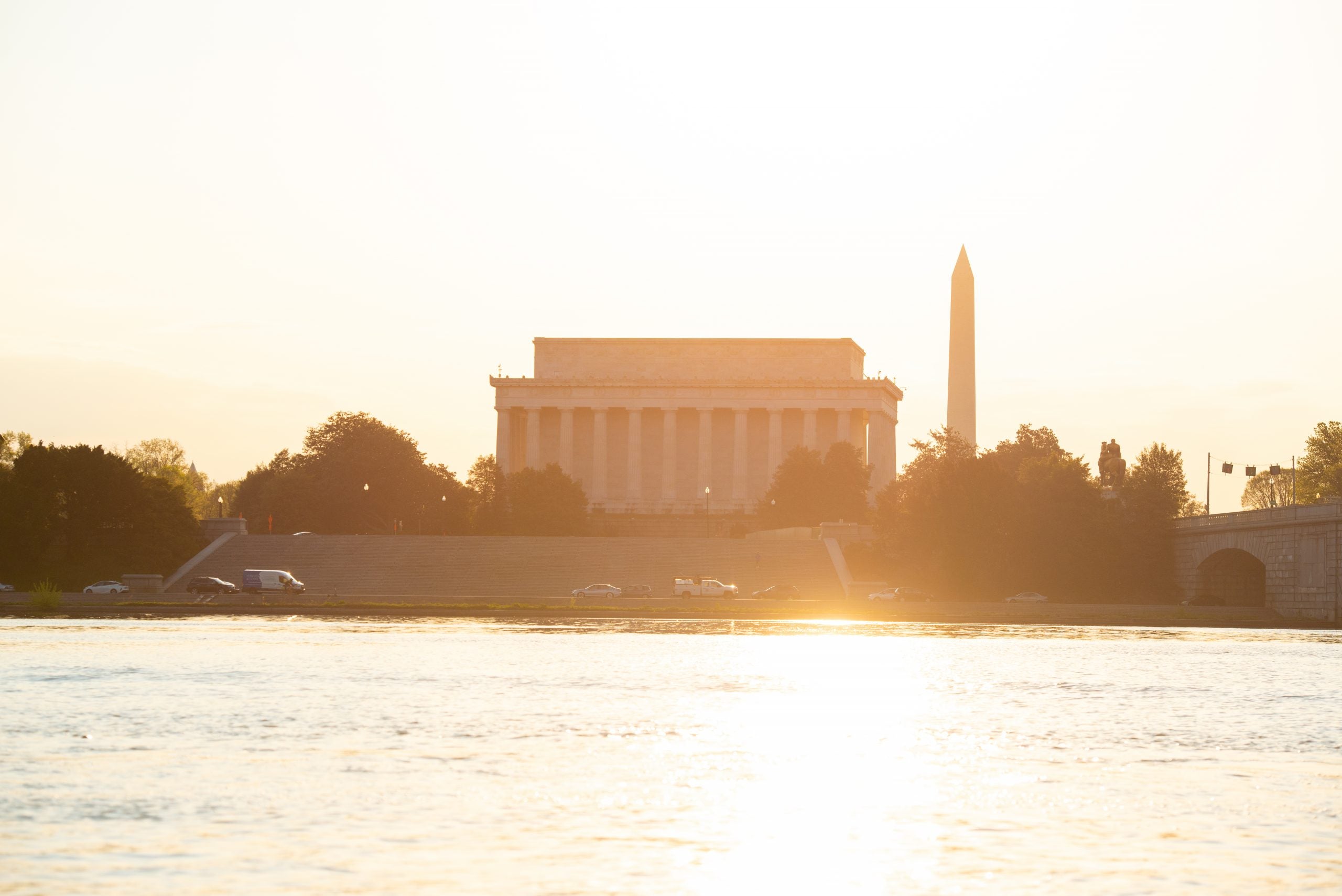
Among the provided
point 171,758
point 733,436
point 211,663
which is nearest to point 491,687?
point 211,663

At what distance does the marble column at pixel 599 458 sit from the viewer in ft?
490

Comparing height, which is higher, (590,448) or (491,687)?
(590,448)

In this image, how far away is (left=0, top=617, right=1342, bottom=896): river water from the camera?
11.9 meters

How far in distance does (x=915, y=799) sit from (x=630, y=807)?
3048 mm

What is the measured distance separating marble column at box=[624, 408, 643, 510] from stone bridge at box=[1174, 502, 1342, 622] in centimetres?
7423

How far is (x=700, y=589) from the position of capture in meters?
76.9

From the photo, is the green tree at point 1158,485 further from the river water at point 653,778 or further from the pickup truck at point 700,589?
the river water at point 653,778

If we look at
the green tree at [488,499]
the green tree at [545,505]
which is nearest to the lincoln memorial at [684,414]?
the green tree at [488,499]

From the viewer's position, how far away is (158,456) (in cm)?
14412

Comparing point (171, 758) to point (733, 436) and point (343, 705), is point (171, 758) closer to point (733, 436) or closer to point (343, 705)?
point (343, 705)

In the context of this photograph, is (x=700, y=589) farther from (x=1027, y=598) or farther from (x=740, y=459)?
(x=740, y=459)

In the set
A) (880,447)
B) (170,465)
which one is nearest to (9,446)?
(170,465)

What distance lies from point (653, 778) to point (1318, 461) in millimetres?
104609

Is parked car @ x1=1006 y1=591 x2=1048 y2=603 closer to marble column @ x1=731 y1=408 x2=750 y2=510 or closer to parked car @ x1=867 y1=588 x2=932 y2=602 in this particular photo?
parked car @ x1=867 y1=588 x2=932 y2=602
